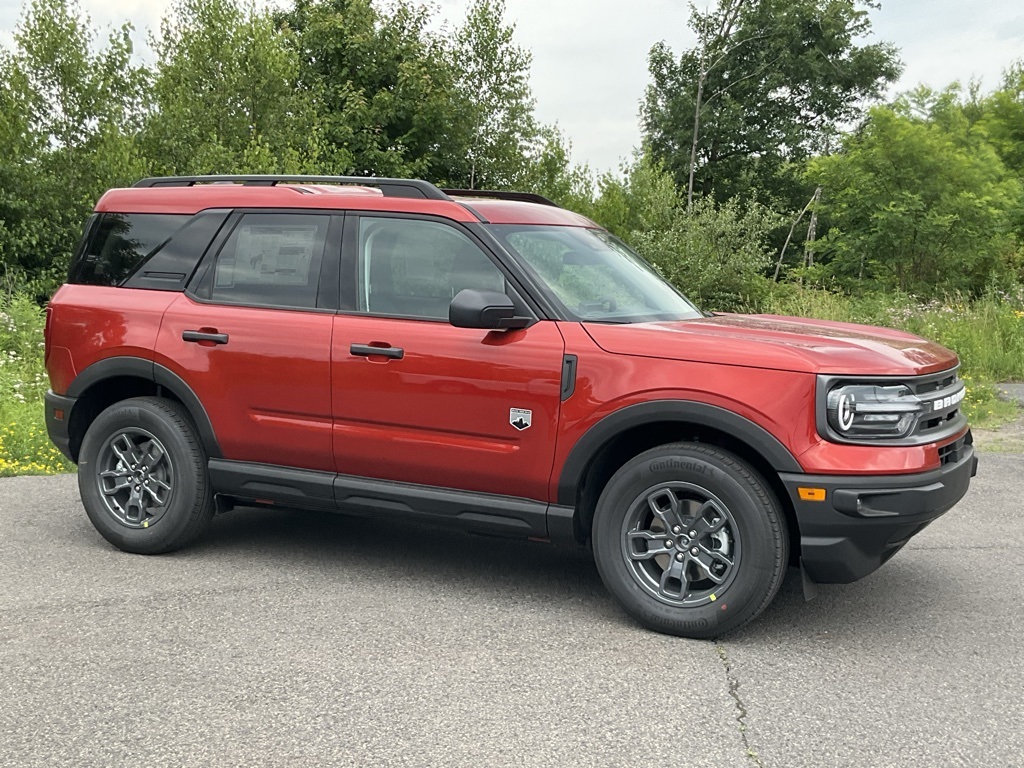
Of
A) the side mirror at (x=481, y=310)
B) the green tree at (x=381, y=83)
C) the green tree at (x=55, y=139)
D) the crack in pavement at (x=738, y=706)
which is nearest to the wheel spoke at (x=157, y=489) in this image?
the side mirror at (x=481, y=310)

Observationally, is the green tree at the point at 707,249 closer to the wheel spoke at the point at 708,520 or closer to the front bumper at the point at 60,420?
the front bumper at the point at 60,420

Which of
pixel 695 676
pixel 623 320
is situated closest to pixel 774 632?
pixel 695 676

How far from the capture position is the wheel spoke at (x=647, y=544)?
14.2 feet

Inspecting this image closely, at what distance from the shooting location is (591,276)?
16.4 feet

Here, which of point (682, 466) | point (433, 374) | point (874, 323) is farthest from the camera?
point (874, 323)

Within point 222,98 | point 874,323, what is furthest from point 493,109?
point 874,323

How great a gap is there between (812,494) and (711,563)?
0.54m

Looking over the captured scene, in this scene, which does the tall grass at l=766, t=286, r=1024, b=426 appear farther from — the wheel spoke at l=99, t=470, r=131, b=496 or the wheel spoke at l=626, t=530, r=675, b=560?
the wheel spoke at l=99, t=470, r=131, b=496

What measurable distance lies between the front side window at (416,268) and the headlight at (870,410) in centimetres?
159

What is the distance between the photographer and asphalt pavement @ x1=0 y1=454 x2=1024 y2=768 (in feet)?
10.8

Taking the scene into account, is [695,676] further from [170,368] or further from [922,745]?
[170,368]

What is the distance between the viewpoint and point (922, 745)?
10.8 feet

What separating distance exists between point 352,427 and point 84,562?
1742mm

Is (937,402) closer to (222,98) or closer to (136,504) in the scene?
(136,504)
